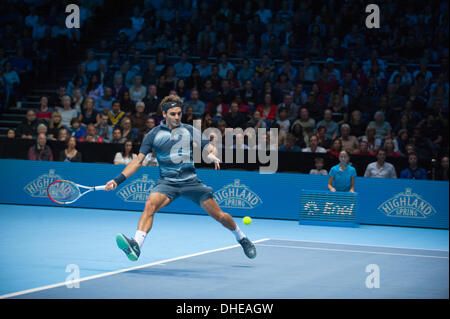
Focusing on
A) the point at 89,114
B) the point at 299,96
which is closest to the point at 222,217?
the point at 299,96

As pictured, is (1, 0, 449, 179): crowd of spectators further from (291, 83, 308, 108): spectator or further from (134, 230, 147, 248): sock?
(134, 230, 147, 248): sock

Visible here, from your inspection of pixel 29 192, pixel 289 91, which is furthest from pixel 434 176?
pixel 29 192

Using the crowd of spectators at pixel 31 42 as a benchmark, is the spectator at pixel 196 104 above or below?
below

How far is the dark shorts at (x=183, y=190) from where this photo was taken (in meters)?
8.12

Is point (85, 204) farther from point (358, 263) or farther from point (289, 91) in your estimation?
point (358, 263)

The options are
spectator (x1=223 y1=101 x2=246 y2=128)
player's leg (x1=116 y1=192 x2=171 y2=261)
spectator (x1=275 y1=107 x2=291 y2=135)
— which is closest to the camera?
player's leg (x1=116 y1=192 x2=171 y2=261)

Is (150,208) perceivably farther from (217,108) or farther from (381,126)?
(217,108)

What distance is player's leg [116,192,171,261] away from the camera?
24.7 feet

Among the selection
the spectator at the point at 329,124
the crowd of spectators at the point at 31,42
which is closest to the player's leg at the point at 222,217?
the spectator at the point at 329,124

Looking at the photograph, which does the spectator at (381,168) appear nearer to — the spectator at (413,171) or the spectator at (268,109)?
the spectator at (413,171)

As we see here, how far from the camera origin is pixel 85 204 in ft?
50.5

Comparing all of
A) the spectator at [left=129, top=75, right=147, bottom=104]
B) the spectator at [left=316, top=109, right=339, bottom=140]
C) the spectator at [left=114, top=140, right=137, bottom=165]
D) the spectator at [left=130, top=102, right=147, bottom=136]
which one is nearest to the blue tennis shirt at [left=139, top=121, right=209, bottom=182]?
the spectator at [left=114, top=140, right=137, bottom=165]

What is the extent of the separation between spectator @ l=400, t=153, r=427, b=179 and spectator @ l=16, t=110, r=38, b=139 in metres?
8.95

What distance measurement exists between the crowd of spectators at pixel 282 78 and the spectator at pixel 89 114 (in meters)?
0.03
